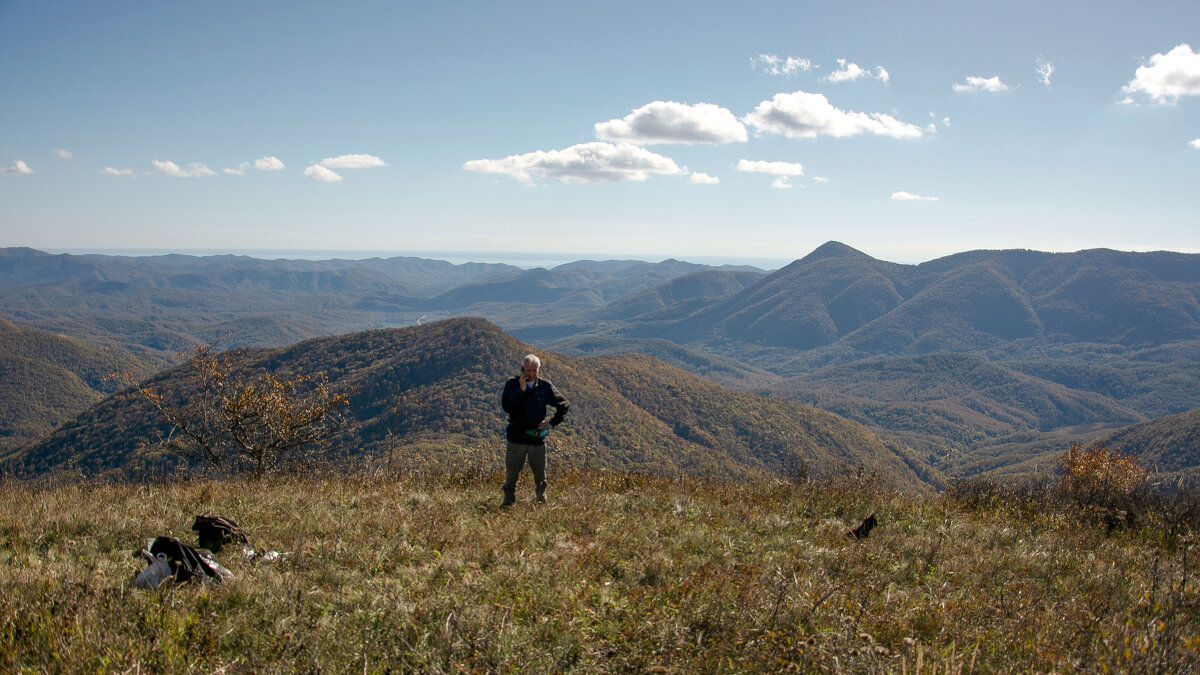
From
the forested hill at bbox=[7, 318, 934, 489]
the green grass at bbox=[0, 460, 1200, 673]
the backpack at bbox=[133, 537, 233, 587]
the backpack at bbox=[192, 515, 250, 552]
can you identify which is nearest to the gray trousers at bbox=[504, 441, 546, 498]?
the green grass at bbox=[0, 460, 1200, 673]

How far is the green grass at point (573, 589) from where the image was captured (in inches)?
128

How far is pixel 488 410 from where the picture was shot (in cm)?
9312

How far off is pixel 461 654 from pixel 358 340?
137299 millimetres

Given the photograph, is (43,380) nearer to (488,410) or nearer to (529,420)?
(488,410)

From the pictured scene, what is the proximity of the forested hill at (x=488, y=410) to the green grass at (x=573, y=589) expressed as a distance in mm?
60138

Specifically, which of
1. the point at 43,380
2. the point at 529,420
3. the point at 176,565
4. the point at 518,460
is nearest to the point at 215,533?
the point at 176,565

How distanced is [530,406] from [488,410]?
89032mm

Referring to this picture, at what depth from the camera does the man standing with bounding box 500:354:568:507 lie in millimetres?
6844

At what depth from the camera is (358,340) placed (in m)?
128

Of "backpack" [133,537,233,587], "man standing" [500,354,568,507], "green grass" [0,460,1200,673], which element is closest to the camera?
"green grass" [0,460,1200,673]

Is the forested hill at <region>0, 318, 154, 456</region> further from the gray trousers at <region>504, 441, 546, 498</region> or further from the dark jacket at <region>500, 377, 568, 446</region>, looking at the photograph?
the dark jacket at <region>500, 377, 568, 446</region>

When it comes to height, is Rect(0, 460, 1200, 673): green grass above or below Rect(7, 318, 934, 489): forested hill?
above

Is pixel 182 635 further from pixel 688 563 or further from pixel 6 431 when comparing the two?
pixel 6 431

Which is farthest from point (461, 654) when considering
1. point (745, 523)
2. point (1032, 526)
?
point (1032, 526)
